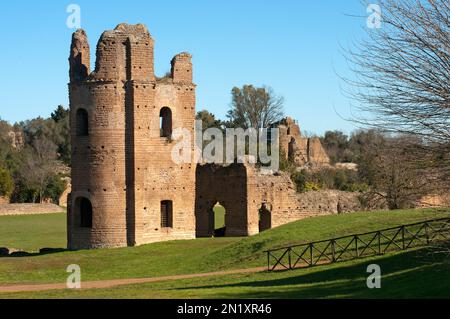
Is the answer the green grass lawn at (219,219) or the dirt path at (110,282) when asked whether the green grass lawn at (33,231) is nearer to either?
the green grass lawn at (219,219)

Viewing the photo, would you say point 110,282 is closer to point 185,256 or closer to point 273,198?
point 185,256

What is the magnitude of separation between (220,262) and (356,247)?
20.5 ft

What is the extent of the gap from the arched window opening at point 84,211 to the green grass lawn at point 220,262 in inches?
103

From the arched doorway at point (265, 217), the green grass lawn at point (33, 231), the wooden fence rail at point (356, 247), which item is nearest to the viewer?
the wooden fence rail at point (356, 247)

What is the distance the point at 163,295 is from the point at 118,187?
17.4 meters

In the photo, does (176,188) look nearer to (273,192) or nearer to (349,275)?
(273,192)

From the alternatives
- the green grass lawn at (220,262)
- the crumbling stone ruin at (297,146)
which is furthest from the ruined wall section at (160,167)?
the crumbling stone ruin at (297,146)

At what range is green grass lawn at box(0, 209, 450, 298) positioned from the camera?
24328 millimetres

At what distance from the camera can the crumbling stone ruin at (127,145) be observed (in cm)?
3856

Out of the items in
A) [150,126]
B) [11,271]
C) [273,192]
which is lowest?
[11,271]

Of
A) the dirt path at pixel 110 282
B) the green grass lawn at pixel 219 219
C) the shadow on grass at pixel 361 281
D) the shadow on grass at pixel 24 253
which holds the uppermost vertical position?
the green grass lawn at pixel 219 219

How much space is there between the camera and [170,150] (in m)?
39.8
